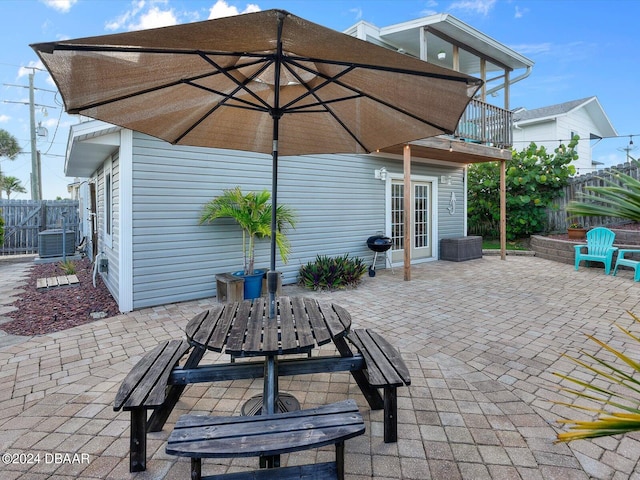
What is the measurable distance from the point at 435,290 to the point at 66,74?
5328 millimetres

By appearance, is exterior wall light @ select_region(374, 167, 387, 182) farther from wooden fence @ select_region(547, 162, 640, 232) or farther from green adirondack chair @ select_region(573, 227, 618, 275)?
wooden fence @ select_region(547, 162, 640, 232)

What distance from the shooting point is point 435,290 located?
5555 millimetres

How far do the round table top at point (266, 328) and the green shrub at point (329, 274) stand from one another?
3204 mm

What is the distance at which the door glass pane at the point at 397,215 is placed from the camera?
7875mm

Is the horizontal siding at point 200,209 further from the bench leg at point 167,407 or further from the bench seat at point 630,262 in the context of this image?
the bench seat at point 630,262

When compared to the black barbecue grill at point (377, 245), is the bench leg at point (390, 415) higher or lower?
lower

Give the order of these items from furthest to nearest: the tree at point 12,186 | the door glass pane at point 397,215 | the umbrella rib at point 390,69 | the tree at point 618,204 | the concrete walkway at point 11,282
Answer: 1. the tree at point 12,186
2. the door glass pane at point 397,215
3. the concrete walkway at point 11,282
4. the umbrella rib at point 390,69
5. the tree at point 618,204

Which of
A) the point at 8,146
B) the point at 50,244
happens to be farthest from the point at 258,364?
the point at 8,146

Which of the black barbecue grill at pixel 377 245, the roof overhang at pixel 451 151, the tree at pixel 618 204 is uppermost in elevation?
the roof overhang at pixel 451 151

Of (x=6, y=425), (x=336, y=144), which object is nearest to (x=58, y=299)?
(x=6, y=425)

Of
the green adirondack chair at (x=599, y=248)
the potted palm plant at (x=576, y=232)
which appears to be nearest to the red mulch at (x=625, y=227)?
the potted palm plant at (x=576, y=232)

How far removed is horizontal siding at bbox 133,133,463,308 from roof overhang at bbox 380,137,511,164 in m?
1.22

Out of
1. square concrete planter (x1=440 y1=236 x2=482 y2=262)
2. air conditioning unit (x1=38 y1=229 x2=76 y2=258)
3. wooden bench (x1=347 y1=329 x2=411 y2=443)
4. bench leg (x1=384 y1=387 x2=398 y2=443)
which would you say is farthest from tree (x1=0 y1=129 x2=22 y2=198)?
bench leg (x1=384 y1=387 x2=398 y2=443)

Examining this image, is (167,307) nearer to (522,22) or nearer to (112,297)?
(112,297)
